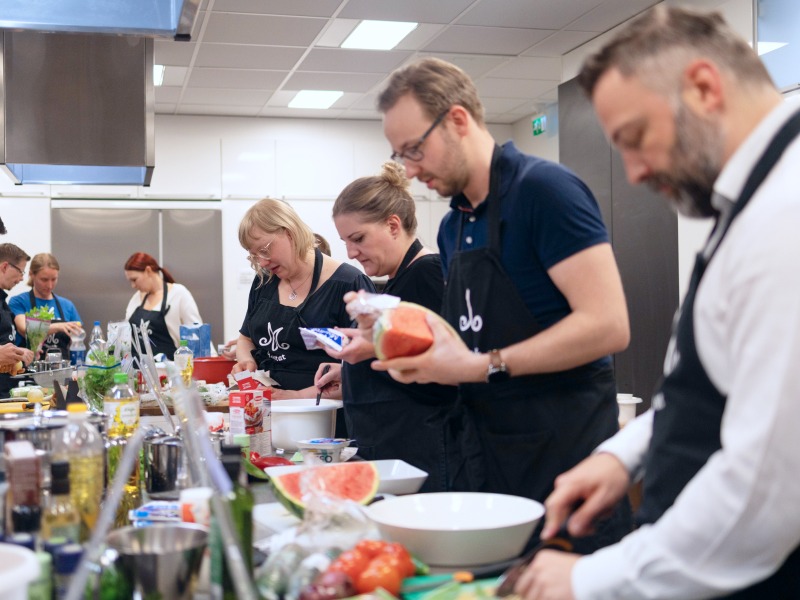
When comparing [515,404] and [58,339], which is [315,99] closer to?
[58,339]

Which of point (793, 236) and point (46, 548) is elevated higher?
point (793, 236)

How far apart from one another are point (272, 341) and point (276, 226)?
1.56 ft

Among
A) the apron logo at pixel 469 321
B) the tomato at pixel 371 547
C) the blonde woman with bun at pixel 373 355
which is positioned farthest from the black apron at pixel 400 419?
the tomato at pixel 371 547

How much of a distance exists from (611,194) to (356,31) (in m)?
2.19

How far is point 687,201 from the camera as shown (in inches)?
47.7

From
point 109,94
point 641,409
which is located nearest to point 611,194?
point 641,409

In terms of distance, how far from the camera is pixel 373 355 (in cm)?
252

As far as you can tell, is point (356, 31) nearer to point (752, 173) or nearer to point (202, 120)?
point (202, 120)

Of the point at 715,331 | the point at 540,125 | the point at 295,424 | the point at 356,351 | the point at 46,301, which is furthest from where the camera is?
the point at 540,125

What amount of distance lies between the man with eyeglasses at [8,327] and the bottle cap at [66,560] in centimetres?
375

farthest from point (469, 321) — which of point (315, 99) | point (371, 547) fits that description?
point (315, 99)

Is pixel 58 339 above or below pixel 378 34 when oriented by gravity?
below

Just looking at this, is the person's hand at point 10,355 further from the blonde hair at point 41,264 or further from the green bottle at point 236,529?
the green bottle at point 236,529

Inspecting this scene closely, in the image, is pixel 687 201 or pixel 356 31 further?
pixel 356 31
